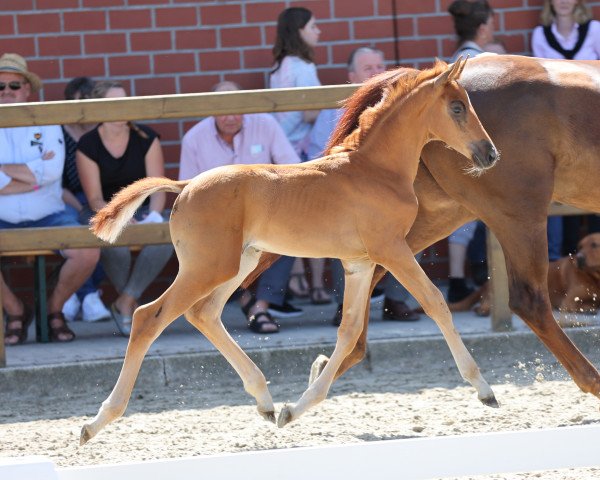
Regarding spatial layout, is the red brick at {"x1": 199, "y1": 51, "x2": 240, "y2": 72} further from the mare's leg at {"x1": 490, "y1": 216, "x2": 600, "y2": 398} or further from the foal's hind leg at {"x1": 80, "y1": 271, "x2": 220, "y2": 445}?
the foal's hind leg at {"x1": 80, "y1": 271, "x2": 220, "y2": 445}

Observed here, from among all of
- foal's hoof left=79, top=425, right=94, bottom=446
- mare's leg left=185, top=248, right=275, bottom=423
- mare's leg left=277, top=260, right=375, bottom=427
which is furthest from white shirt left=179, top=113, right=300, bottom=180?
foal's hoof left=79, top=425, right=94, bottom=446

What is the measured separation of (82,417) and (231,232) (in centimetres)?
186

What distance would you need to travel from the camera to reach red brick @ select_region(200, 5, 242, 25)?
28.4 ft

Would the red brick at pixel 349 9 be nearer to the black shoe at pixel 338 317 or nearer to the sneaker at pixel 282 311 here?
A: the sneaker at pixel 282 311

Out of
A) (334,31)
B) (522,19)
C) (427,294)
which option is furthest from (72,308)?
(427,294)

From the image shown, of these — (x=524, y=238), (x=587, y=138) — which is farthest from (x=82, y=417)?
(x=587, y=138)

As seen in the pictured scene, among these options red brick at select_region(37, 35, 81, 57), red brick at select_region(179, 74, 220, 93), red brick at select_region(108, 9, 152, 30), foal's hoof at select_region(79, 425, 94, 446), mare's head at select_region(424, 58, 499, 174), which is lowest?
foal's hoof at select_region(79, 425, 94, 446)

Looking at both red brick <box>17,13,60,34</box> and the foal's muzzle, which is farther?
red brick <box>17,13,60,34</box>

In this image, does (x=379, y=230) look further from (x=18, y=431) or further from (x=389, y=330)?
(x=389, y=330)

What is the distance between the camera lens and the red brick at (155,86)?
28.3 ft

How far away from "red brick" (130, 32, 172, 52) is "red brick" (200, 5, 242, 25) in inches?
11.3

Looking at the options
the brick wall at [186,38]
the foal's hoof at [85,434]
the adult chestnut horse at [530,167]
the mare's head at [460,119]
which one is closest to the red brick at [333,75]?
the brick wall at [186,38]

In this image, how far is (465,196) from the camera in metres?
5.49

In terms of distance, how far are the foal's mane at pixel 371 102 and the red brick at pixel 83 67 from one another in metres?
3.76
